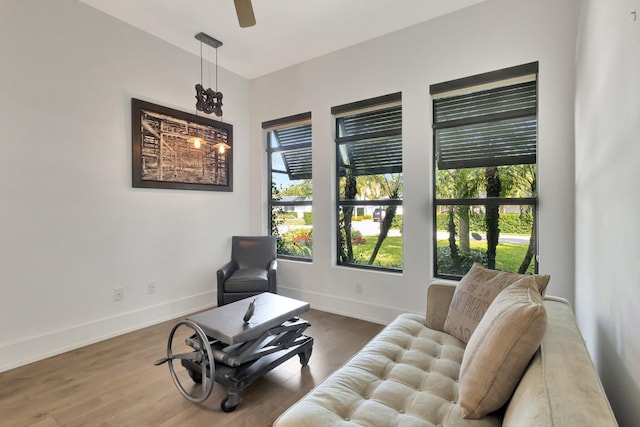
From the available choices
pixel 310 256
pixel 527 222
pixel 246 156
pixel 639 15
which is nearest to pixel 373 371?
pixel 639 15

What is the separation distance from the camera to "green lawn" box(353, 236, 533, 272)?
2.82 meters

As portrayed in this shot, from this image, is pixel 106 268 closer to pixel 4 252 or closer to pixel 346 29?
pixel 4 252

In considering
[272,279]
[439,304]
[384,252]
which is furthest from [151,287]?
[439,304]

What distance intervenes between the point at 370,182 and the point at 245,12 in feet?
7.10

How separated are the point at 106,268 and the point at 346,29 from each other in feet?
11.3

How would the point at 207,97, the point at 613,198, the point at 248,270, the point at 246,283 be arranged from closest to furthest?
1. the point at 613,198
2. the point at 246,283
3. the point at 207,97
4. the point at 248,270

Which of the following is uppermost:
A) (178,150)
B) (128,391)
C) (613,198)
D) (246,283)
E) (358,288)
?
(178,150)

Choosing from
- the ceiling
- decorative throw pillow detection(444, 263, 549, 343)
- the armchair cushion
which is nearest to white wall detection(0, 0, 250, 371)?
the ceiling

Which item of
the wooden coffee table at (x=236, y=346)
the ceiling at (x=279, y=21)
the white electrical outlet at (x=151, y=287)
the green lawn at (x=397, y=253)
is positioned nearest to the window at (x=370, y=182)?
the green lawn at (x=397, y=253)

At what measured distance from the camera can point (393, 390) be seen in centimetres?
132

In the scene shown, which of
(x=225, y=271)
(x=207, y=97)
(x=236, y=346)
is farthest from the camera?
(x=207, y=97)

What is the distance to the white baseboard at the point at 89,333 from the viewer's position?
8.14 feet

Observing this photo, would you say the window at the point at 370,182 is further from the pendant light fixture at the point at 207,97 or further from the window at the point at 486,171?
the pendant light fixture at the point at 207,97

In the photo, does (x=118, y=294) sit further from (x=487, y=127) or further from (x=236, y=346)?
(x=487, y=127)
